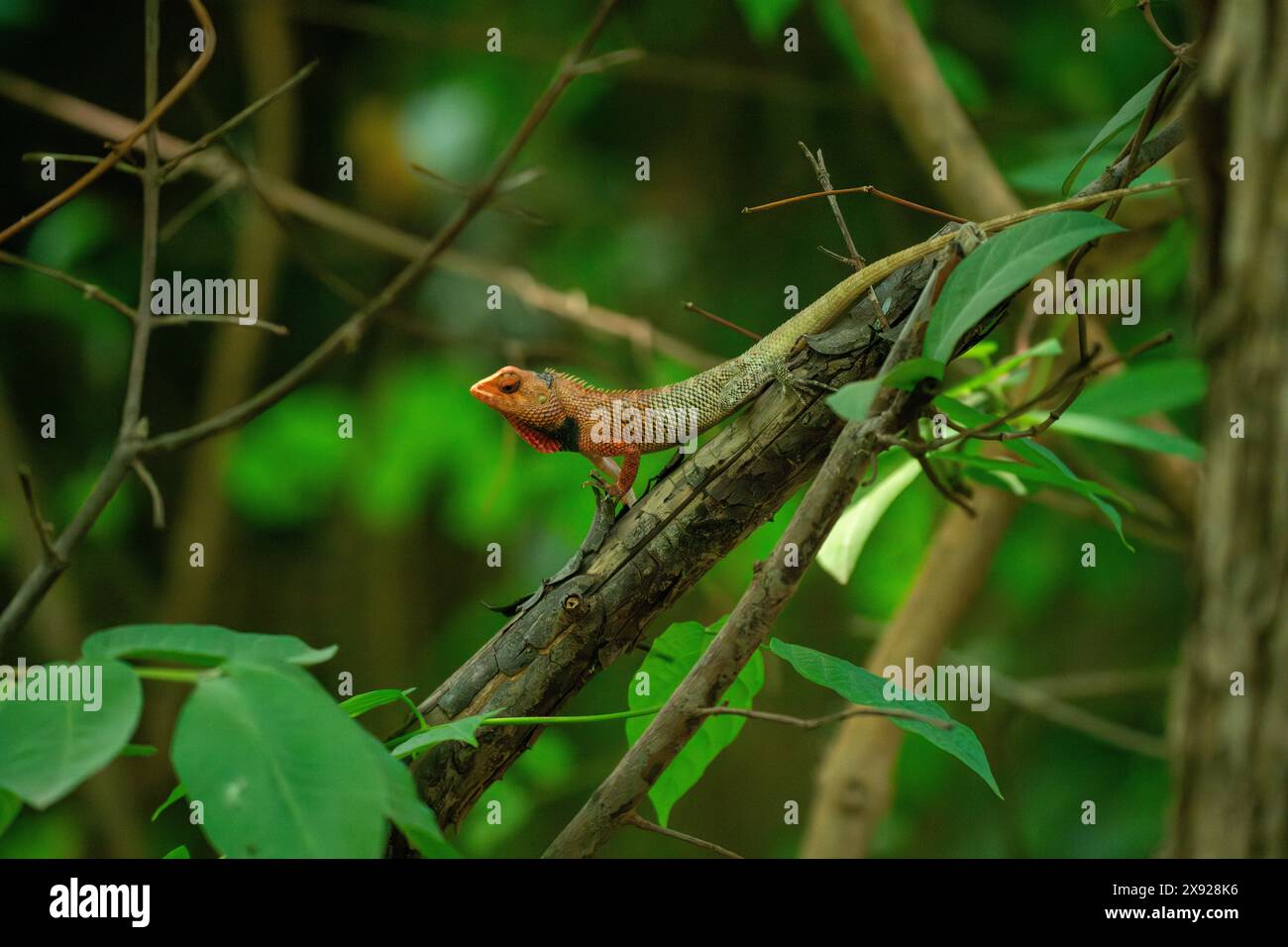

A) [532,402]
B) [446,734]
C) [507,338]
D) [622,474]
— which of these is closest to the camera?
[446,734]

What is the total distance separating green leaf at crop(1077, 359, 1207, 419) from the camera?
6.30 ft

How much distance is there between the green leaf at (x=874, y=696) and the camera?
3.76 ft

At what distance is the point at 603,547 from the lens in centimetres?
146

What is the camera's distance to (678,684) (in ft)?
4.80

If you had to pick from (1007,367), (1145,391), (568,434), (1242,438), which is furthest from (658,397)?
(1242,438)

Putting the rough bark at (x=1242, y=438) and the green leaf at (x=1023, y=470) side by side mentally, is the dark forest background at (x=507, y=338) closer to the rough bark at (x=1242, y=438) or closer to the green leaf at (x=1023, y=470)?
the green leaf at (x=1023, y=470)

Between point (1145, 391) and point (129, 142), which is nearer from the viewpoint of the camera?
point (129, 142)

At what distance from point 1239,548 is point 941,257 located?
0.54 m

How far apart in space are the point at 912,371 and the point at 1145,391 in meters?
1.09

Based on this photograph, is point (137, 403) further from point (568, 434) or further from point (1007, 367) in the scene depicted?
point (1007, 367)

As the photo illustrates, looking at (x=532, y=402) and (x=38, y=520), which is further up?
(x=532, y=402)

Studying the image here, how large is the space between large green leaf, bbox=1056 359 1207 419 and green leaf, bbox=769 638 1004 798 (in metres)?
0.96

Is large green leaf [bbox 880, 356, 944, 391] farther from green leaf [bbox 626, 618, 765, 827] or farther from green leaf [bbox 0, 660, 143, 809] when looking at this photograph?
green leaf [bbox 0, 660, 143, 809]

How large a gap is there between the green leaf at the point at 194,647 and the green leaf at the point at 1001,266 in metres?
0.66
